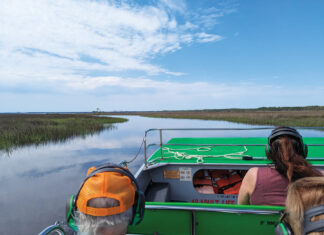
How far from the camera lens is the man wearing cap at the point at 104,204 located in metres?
0.84

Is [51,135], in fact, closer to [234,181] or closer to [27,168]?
[27,168]

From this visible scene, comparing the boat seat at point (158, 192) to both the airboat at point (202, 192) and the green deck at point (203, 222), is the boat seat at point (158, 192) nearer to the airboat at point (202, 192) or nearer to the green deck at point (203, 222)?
the airboat at point (202, 192)

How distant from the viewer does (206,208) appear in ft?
5.76

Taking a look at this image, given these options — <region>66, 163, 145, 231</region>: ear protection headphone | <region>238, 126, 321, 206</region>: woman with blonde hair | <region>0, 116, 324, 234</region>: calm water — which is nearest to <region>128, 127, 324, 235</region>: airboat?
<region>238, 126, 321, 206</region>: woman with blonde hair

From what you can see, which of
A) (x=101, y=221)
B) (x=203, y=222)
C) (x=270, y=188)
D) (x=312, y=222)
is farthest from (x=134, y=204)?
(x=270, y=188)

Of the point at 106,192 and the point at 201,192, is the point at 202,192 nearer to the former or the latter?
the point at 201,192

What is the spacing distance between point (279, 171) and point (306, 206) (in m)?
1.00

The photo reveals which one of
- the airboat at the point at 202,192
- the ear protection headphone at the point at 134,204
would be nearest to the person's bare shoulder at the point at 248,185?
the airboat at the point at 202,192

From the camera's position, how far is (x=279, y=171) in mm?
1632

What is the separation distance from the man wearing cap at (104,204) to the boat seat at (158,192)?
2.93 m

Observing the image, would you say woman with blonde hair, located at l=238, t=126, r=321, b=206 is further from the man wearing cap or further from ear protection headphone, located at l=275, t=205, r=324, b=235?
the man wearing cap

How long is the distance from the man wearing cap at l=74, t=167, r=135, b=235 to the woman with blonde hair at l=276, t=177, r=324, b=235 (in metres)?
0.73

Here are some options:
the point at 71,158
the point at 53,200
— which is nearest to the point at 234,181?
the point at 53,200

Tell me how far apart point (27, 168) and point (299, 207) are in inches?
505
